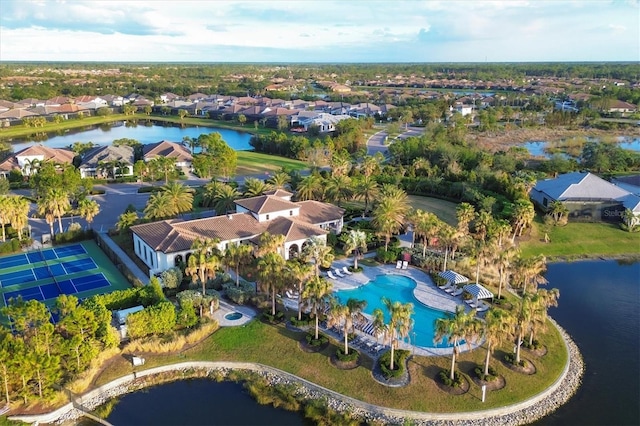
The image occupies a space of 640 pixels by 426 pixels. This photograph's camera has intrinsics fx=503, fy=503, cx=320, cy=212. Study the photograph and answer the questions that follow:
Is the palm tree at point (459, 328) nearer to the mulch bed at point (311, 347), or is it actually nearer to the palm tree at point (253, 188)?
the mulch bed at point (311, 347)

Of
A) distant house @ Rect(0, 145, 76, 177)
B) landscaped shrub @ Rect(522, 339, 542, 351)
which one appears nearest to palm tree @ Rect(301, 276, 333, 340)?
landscaped shrub @ Rect(522, 339, 542, 351)

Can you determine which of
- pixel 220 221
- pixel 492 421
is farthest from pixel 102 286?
pixel 492 421

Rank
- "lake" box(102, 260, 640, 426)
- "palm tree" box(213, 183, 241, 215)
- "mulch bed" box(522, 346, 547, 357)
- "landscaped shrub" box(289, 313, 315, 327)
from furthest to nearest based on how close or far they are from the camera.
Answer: "palm tree" box(213, 183, 241, 215), "landscaped shrub" box(289, 313, 315, 327), "mulch bed" box(522, 346, 547, 357), "lake" box(102, 260, 640, 426)

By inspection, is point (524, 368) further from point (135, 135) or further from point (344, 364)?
point (135, 135)

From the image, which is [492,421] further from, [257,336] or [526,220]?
[526,220]

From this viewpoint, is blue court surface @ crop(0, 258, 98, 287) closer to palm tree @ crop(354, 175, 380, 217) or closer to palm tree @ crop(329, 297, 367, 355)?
palm tree @ crop(329, 297, 367, 355)

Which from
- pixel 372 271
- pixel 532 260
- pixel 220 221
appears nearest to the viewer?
pixel 532 260
